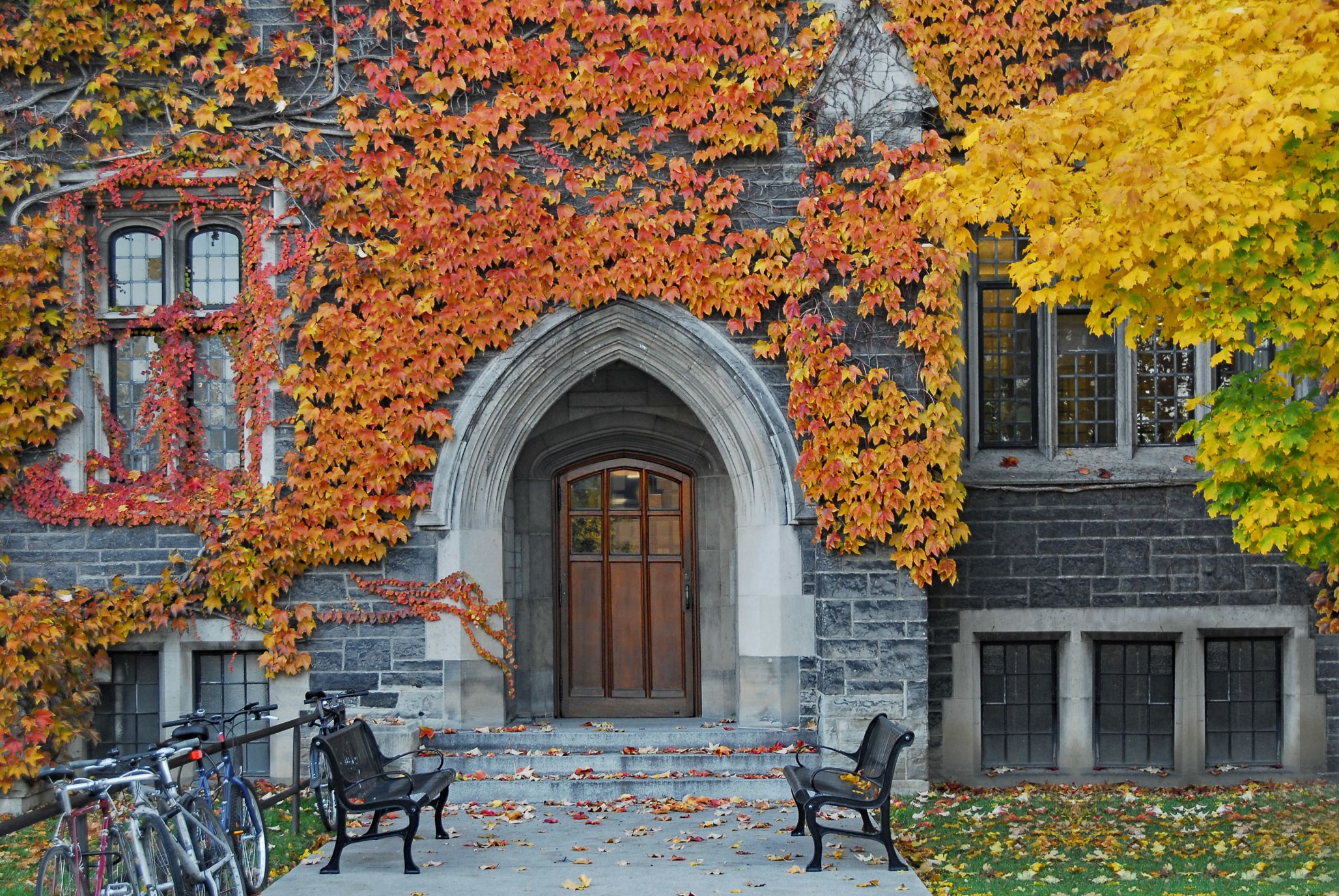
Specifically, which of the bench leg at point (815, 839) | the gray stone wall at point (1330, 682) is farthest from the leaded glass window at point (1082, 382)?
the bench leg at point (815, 839)

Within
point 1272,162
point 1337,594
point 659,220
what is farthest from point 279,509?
point 1337,594

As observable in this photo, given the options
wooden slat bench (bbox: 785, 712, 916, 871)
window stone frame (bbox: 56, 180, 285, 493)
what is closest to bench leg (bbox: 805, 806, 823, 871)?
wooden slat bench (bbox: 785, 712, 916, 871)

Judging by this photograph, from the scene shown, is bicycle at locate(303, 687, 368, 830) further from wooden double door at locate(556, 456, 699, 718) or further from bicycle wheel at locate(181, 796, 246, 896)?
wooden double door at locate(556, 456, 699, 718)

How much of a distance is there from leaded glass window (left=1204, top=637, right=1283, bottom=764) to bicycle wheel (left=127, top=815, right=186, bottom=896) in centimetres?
754

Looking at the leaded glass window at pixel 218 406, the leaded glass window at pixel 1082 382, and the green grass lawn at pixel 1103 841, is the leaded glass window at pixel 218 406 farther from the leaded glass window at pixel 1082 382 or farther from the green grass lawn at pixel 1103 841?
the leaded glass window at pixel 1082 382

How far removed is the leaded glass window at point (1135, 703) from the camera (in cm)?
990

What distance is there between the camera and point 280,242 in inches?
364

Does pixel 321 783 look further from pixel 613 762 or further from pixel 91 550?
pixel 91 550

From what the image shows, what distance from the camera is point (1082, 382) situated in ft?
33.4

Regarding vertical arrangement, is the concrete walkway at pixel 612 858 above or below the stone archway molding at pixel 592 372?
below

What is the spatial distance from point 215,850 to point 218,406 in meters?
4.36

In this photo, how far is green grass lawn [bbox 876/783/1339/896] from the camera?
6.64 meters

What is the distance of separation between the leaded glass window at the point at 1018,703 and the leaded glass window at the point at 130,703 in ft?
20.5

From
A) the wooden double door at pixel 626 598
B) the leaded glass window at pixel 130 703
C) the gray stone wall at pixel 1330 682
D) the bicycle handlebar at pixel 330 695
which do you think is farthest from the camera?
the wooden double door at pixel 626 598
